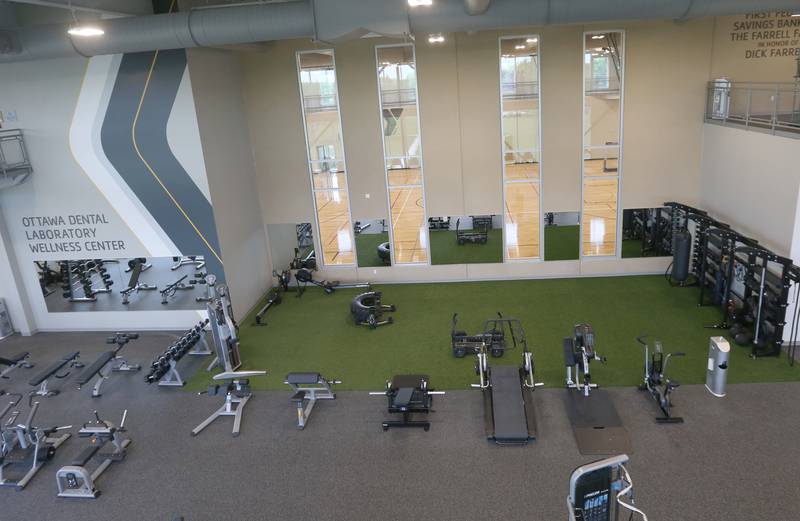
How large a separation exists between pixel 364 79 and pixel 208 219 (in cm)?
443

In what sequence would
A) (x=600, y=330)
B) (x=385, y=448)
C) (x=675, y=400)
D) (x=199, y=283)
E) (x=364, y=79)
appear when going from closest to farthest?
(x=385, y=448) → (x=675, y=400) → (x=600, y=330) → (x=364, y=79) → (x=199, y=283)

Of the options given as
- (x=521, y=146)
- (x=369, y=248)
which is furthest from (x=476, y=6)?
(x=369, y=248)

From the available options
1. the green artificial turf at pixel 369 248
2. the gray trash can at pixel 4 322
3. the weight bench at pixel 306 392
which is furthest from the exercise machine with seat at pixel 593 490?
the gray trash can at pixel 4 322

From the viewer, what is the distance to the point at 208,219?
34.8ft

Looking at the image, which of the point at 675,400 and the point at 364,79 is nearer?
the point at 675,400

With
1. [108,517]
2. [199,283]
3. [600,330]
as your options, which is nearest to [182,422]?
[108,517]

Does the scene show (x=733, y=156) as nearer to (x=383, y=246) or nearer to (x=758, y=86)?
(x=758, y=86)

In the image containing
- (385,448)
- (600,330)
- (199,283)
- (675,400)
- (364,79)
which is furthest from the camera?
(199,283)

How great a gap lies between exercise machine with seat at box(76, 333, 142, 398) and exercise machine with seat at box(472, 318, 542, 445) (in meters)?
6.12

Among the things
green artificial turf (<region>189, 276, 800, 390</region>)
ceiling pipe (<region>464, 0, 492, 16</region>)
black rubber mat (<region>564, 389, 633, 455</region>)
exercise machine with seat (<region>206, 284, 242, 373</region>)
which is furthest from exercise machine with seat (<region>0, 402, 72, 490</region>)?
ceiling pipe (<region>464, 0, 492, 16</region>)

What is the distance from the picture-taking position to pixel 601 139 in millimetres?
11781

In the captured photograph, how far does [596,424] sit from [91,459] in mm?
6686

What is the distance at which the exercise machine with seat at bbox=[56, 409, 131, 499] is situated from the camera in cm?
670

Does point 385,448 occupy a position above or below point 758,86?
below
